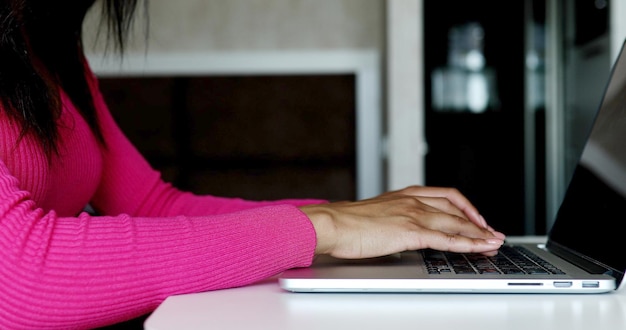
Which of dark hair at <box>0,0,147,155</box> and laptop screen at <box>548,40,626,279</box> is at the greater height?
dark hair at <box>0,0,147,155</box>

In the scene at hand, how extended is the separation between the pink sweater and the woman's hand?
0.08 ft

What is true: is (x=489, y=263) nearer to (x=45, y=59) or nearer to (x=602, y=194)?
(x=602, y=194)

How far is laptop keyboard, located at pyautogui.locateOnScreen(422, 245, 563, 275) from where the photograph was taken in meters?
0.69

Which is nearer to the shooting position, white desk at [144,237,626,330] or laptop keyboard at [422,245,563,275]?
white desk at [144,237,626,330]

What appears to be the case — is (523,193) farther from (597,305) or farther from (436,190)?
(597,305)

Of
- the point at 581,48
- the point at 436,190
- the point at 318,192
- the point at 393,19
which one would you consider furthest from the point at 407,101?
the point at 436,190

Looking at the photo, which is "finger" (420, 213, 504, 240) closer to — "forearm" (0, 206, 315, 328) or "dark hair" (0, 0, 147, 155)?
"forearm" (0, 206, 315, 328)

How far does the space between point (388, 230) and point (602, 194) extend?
28cm

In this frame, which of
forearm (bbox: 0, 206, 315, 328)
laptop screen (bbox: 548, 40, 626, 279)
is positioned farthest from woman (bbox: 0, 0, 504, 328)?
laptop screen (bbox: 548, 40, 626, 279)

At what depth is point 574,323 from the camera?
0.55 metres

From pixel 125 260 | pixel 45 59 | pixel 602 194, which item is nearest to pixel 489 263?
pixel 602 194

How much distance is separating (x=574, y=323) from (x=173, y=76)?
2.61m

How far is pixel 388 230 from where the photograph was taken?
2.34 feet

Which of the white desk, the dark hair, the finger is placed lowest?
the white desk
